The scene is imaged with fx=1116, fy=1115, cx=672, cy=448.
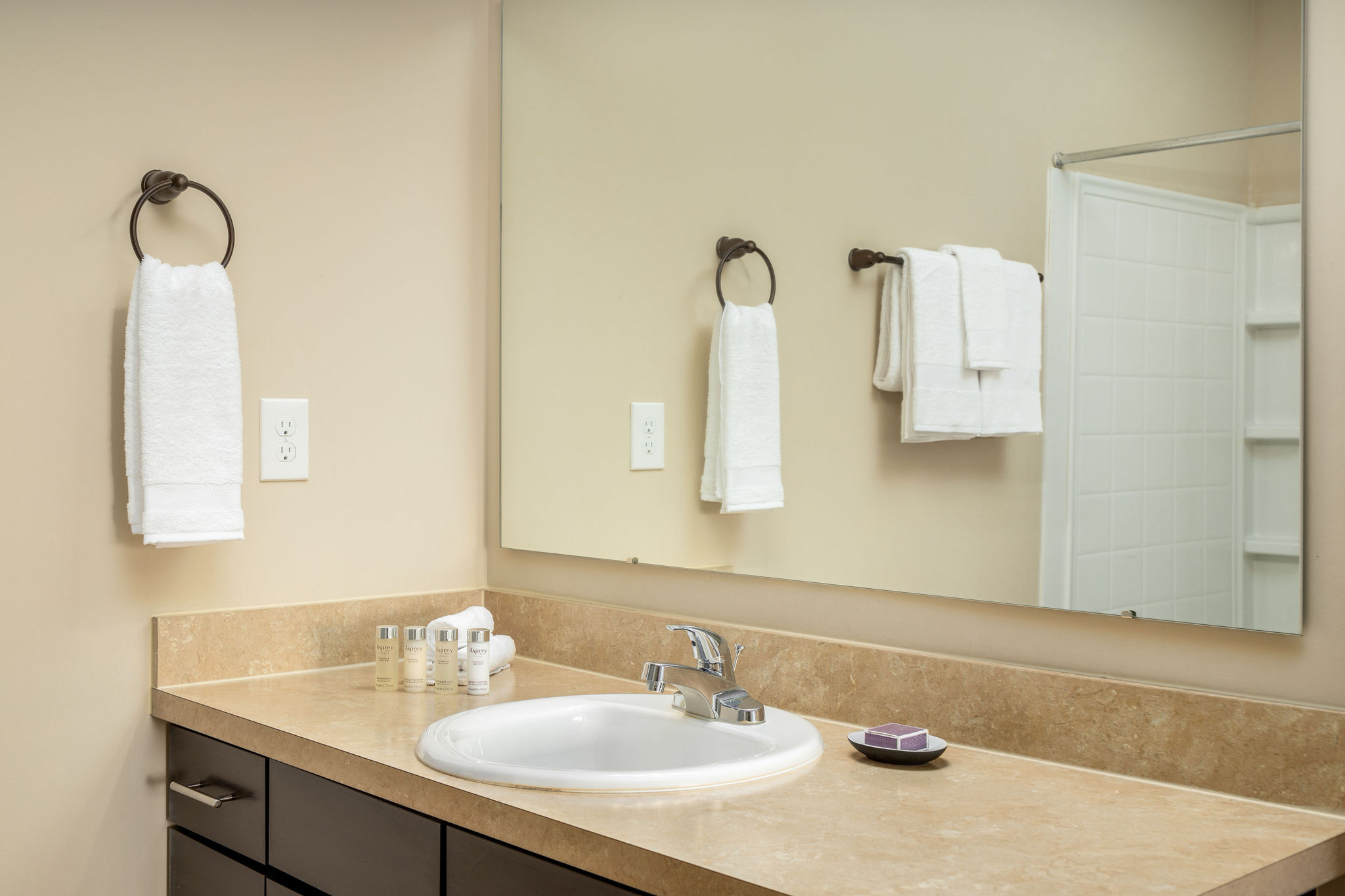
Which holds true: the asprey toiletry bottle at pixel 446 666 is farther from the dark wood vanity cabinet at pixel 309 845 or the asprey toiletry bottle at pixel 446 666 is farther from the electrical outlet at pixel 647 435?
the electrical outlet at pixel 647 435

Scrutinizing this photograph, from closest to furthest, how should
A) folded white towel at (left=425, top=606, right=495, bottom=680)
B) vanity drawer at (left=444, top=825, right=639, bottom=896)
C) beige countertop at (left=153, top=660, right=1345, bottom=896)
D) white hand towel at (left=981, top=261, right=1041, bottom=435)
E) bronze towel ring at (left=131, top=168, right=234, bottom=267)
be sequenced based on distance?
1. beige countertop at (left=153, top=660, right=1345, bottom=896)
2. vanity drawer at (left=444, top=825, right=639, bottom=896)
3. white hand towel at (left=981, top=261, right=1041, bottom=435)
4. bronze towel ring at (left=131, top=168, right=234, bottom=267)
5. folded white towel at (left=425, top=606, right=495, bottom=680)

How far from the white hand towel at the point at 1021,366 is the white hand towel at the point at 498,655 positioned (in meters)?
0.80

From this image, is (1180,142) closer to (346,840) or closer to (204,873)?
(346,840)

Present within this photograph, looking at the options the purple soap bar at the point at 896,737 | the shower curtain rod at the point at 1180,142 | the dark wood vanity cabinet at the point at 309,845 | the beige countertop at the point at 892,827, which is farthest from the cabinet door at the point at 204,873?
the shower curtain rod at the point at 1180,142

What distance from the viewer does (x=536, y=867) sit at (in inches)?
40.4

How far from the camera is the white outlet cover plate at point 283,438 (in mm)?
1658

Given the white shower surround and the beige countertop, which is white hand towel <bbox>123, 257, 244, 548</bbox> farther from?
the white shower surround

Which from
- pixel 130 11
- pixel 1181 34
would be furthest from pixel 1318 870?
pixel 130 11

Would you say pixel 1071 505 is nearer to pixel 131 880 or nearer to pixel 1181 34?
pixel 1181 34

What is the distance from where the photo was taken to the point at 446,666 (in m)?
1.54

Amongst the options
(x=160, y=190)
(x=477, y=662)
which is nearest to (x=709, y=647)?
(x=477, y=662)

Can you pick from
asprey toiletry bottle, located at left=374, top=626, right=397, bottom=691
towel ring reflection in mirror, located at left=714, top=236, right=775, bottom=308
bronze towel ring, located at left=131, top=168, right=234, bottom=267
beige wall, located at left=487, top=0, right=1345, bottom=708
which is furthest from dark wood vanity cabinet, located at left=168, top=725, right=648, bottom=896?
towel ring reflection in mirror, located at left=714, top=236, right=775, bottom=308

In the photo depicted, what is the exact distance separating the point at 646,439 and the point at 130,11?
36.8 inches

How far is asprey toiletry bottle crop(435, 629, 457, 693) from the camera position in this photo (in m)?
1.54
